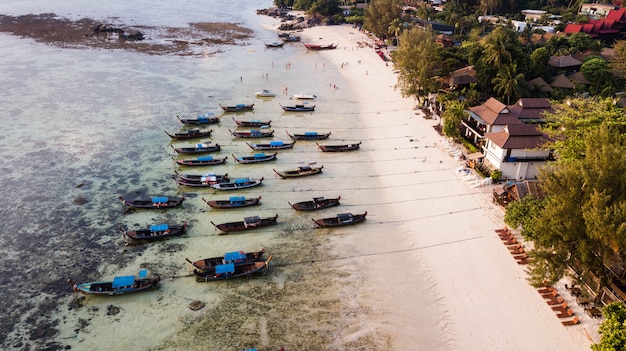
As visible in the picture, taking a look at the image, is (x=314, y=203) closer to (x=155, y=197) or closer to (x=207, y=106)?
(x=155, y=197)

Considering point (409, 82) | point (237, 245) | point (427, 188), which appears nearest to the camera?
point (237, 245)

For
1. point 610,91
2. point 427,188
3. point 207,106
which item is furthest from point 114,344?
point 610,91

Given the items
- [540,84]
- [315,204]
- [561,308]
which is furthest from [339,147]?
[540,84]

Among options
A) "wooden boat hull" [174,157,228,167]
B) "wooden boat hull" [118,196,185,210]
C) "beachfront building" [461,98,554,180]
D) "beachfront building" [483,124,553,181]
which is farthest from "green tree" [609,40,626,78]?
"wooden boat hull" [118,196,185,210]

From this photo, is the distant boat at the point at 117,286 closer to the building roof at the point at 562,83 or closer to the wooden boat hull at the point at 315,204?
the wooden boat hull at the point at 315,204

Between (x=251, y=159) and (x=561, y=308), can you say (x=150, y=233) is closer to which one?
(x=251, y=159)

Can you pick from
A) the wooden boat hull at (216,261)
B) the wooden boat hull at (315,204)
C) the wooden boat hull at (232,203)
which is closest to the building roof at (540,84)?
the wooden boat hull at (315,204)
